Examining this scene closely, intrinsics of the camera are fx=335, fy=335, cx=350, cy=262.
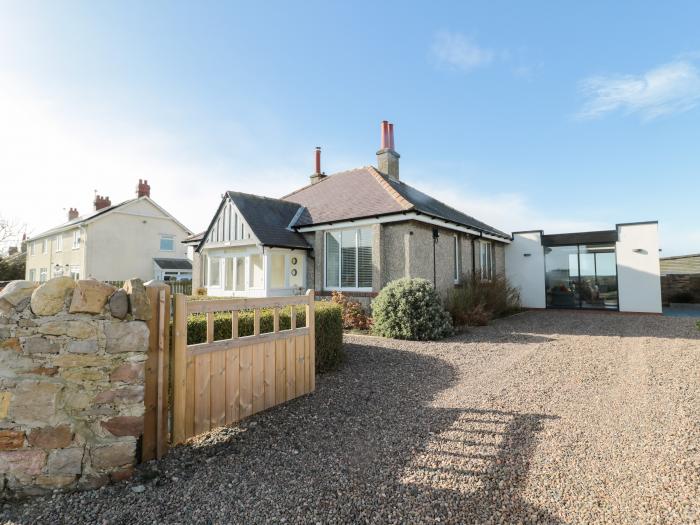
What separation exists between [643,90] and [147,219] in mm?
31525

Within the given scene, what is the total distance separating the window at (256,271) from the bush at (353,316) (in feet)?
13.8

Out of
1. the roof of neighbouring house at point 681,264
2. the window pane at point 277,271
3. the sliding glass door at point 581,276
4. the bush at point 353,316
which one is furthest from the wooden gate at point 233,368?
the roof of neighbouring house at point 681,264

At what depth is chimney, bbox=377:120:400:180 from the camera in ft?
53.7

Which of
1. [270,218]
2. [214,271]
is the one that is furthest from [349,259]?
[214,271]

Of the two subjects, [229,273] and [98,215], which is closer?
[229,273]

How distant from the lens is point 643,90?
963 centimetres

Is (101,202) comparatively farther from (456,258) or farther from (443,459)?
(443,459)

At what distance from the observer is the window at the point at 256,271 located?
14.3 meters

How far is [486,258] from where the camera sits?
16891 mm

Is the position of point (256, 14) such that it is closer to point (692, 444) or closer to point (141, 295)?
point (141, 295)

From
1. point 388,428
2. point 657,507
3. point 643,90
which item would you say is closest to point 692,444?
point 657,507

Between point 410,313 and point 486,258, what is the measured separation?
9.47 m

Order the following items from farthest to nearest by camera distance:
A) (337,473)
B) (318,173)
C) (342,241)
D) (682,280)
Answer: (318,173) < (682,280) < (342,241) < (337,473)

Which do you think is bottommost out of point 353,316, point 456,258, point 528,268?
point 353,316
